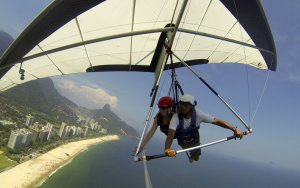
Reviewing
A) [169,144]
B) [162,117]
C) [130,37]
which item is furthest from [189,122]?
[130,37]

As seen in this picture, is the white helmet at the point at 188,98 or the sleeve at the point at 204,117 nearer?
the white helmet at the point at 188,98

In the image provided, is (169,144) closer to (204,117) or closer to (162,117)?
(162,117)

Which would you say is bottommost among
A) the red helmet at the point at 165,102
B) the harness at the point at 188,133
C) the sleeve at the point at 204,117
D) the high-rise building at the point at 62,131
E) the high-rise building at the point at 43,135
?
the harness at the point at 188,133

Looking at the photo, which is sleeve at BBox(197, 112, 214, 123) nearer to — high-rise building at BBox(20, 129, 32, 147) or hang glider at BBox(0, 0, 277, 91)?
hang glider at BBox(0, 0, 277, 91)

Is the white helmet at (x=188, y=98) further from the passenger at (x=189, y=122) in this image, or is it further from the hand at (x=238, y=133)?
the hand at (x=238, y=133)

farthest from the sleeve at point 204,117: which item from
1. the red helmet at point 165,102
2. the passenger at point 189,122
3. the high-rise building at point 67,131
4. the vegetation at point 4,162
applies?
the high-rise building at point 67,131

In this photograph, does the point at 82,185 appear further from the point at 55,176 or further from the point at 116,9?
the point at 116,9

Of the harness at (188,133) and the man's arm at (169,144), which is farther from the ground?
the harness at (188,133)
